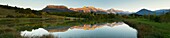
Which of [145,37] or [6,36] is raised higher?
[6,36]

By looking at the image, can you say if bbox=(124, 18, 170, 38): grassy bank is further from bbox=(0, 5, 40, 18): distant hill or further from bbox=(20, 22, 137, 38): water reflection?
bbox=(0, 5, 40, 18): distant hill

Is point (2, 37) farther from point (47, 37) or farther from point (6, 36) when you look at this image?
point (47, 37)

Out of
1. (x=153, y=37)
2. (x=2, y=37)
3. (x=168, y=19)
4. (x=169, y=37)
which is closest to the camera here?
(x=2, y=37)

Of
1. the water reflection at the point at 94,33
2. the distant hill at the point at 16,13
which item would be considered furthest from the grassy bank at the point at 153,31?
the distant hill at the point at 16,13

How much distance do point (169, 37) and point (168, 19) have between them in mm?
45218

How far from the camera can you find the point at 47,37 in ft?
76.4

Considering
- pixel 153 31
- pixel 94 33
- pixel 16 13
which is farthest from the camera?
pixel 16 13

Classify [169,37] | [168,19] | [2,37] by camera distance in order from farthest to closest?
[168,19] → [169,37] → [2,37]

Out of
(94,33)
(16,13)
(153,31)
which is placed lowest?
(94,33)

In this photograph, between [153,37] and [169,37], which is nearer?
[169,37]

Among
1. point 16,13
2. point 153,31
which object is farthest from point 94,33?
point 16,13

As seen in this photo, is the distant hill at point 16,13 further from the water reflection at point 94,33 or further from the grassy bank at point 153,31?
the grassy bank at point 153,31

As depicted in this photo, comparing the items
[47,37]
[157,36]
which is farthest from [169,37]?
[47,37]

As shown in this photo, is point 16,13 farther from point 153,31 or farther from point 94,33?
point 153,31
